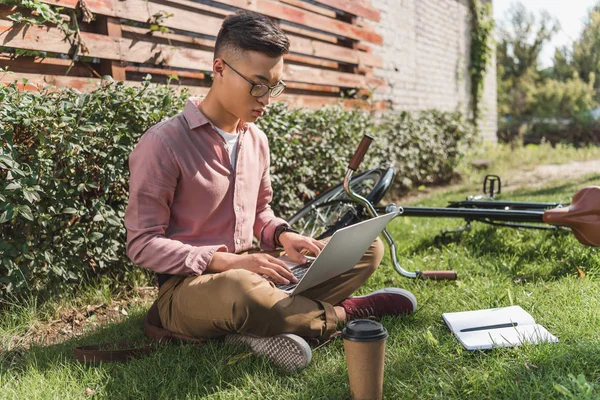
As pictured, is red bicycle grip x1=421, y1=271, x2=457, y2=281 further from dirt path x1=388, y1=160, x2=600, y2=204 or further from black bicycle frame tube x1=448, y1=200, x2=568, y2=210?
dirt path x1=388, y1=160, x2=600, y2=204

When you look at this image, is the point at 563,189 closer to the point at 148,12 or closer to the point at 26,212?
the point at 148,12

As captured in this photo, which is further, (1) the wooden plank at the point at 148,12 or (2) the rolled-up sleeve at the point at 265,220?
(1) the wooden plank at the point at 148,12

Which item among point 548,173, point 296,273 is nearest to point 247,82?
point 296,273

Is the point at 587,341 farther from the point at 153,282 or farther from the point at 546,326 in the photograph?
the point at 153,282

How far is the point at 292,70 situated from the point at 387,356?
4.08 metres

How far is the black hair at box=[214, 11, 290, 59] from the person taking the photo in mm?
2363

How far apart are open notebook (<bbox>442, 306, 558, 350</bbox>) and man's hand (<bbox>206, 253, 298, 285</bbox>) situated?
72 centimetres

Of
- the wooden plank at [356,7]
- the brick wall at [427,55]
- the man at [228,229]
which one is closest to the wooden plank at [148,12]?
the man at [228,229]

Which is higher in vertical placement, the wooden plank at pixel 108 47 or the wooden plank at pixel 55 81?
the wooden plank at pixel 108 47

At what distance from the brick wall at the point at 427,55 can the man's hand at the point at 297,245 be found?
5.54 meters

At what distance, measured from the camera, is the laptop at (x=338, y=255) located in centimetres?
210

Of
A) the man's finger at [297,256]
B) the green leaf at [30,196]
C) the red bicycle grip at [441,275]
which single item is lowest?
the red bicycle grip at [441,275]

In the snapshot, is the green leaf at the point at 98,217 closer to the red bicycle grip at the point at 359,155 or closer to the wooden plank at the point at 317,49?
the red bicycle grip at the point at 359,155

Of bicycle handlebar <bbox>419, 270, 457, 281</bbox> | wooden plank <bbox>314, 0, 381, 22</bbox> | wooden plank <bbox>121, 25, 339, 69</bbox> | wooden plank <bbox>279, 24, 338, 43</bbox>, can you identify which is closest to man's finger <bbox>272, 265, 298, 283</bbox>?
bicycle handlebar <bbox>419, 270, 457, 281</bbox>
